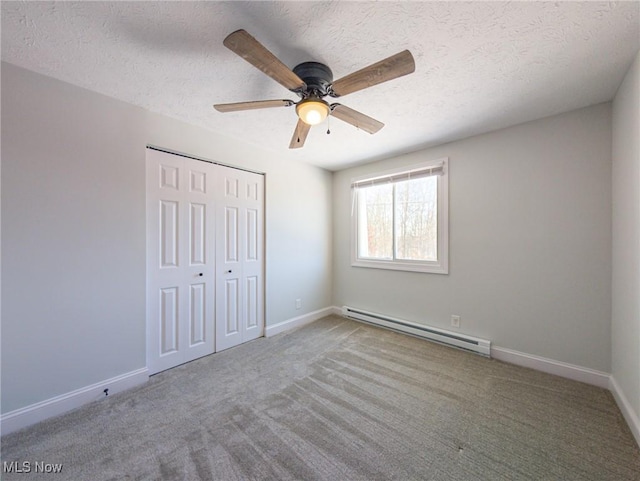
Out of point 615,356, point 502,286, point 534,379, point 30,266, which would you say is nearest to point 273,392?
point 30,266

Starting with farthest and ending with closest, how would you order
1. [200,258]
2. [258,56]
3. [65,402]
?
[200,258], [65,402], [258,56]

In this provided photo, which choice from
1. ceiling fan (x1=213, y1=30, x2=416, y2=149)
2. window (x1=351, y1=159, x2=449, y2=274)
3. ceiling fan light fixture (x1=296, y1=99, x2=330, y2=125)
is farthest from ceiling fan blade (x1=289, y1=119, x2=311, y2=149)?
window (x1=351, y1=159, x2=449, y2=274)

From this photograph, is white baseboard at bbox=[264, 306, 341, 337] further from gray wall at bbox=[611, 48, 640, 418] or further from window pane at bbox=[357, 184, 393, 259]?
gray wall at bbox=[611, 48, 640, 418]

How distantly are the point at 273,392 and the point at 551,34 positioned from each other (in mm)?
2999

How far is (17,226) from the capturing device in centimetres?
168

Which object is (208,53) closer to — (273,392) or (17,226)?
(17,226)

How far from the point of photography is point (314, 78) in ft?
5.37

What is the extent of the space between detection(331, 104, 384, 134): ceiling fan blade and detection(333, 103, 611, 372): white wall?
1.51m

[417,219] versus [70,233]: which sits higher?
[417,219]

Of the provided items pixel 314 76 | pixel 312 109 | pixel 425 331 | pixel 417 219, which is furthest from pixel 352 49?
pixel 425 331

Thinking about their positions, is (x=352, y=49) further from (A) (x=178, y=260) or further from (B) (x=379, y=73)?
(A) (x=178, y=260)

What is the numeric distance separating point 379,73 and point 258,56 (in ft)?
2.11

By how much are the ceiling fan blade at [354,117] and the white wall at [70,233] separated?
5.29ft

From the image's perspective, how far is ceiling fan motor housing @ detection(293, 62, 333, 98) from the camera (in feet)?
5.29
